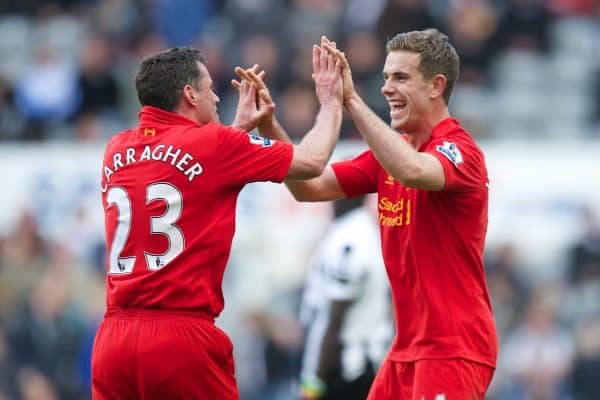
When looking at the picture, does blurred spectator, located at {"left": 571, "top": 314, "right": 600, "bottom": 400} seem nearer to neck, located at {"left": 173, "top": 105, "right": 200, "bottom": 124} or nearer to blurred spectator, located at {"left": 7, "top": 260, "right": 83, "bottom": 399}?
blurred spectator, located at {"left": 7, "top": 260, "right": 83, "bottom": 399}

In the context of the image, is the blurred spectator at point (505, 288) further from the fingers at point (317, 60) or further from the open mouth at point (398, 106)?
the fingers at point (317, 60)

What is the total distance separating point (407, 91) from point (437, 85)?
0.18 meters

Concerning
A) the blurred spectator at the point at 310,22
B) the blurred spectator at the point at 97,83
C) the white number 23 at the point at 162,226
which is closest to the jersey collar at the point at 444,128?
the white number 23 at the point at 162,226

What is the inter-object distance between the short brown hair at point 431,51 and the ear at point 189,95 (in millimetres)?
1078

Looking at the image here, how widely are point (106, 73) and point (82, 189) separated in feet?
7.46

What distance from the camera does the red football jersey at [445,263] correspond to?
24.2ft

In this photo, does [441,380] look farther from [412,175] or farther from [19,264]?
[19,264]

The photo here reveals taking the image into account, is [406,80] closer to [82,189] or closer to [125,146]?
[125,146]

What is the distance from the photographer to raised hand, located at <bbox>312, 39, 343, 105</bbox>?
24.7ft

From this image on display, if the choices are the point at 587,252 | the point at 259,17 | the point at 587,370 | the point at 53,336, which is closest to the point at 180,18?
the point at 259,17

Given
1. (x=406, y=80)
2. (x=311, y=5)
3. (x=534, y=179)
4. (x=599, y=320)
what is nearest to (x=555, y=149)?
(x=534, y=179)

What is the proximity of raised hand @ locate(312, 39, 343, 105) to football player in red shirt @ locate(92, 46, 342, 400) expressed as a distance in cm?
30

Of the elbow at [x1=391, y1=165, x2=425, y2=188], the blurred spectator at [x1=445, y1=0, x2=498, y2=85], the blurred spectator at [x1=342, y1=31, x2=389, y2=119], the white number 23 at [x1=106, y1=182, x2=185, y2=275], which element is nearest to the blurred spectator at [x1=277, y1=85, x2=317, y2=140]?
the blurred spectator at [x1=342, y1=31, x2=389, y2=119]

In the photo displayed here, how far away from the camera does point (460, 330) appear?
24.1 ft
